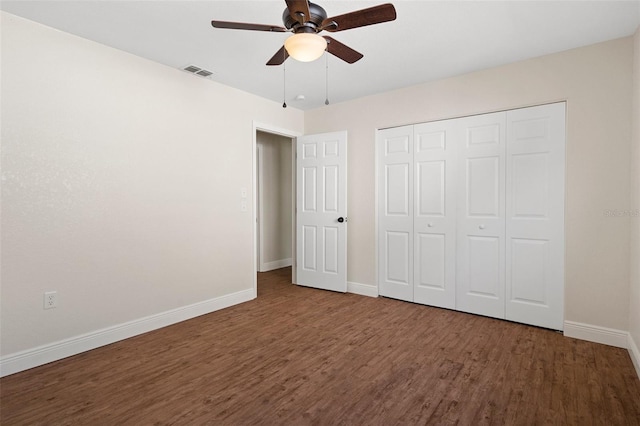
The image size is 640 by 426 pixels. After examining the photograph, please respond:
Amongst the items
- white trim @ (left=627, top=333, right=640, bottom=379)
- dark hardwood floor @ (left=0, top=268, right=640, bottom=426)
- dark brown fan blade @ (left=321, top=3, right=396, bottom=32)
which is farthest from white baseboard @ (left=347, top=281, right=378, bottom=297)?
dark brown fan blade @ (left=321, top=3, right=396, bottom=32)

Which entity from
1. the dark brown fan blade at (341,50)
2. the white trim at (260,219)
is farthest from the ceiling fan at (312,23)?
the white trim at (260,219)

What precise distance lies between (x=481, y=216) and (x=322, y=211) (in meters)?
1.98

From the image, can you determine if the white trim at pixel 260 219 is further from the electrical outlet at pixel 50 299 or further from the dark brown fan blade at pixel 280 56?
the dark brown fan blade at pixel 280 56

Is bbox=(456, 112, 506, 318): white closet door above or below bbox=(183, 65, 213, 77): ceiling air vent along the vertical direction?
below

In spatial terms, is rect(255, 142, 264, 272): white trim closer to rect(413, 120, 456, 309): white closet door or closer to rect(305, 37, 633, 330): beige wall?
rect(413, 120, 456, 309): white closet door

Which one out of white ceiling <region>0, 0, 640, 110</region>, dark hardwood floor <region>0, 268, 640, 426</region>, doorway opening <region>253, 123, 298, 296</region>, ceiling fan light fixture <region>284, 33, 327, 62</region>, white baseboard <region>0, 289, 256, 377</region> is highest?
white ceiling <region>0, 0, 640, 110</region>

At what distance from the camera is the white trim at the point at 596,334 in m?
2.72

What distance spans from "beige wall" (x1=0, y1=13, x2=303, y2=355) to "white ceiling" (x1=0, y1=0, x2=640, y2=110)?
0.94 ft

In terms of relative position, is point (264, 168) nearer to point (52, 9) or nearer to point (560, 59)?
point (52, 9)

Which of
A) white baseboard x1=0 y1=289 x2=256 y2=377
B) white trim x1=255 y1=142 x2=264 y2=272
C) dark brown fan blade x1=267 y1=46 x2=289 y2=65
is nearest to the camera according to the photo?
dark brown fan blade x1=267 y1=46 x2=289 y2=65

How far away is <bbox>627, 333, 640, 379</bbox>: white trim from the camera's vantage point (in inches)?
91.6

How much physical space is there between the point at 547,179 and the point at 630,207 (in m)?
0.62

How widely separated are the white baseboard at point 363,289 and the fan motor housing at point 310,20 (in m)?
3.16

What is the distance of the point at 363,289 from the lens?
428cm
